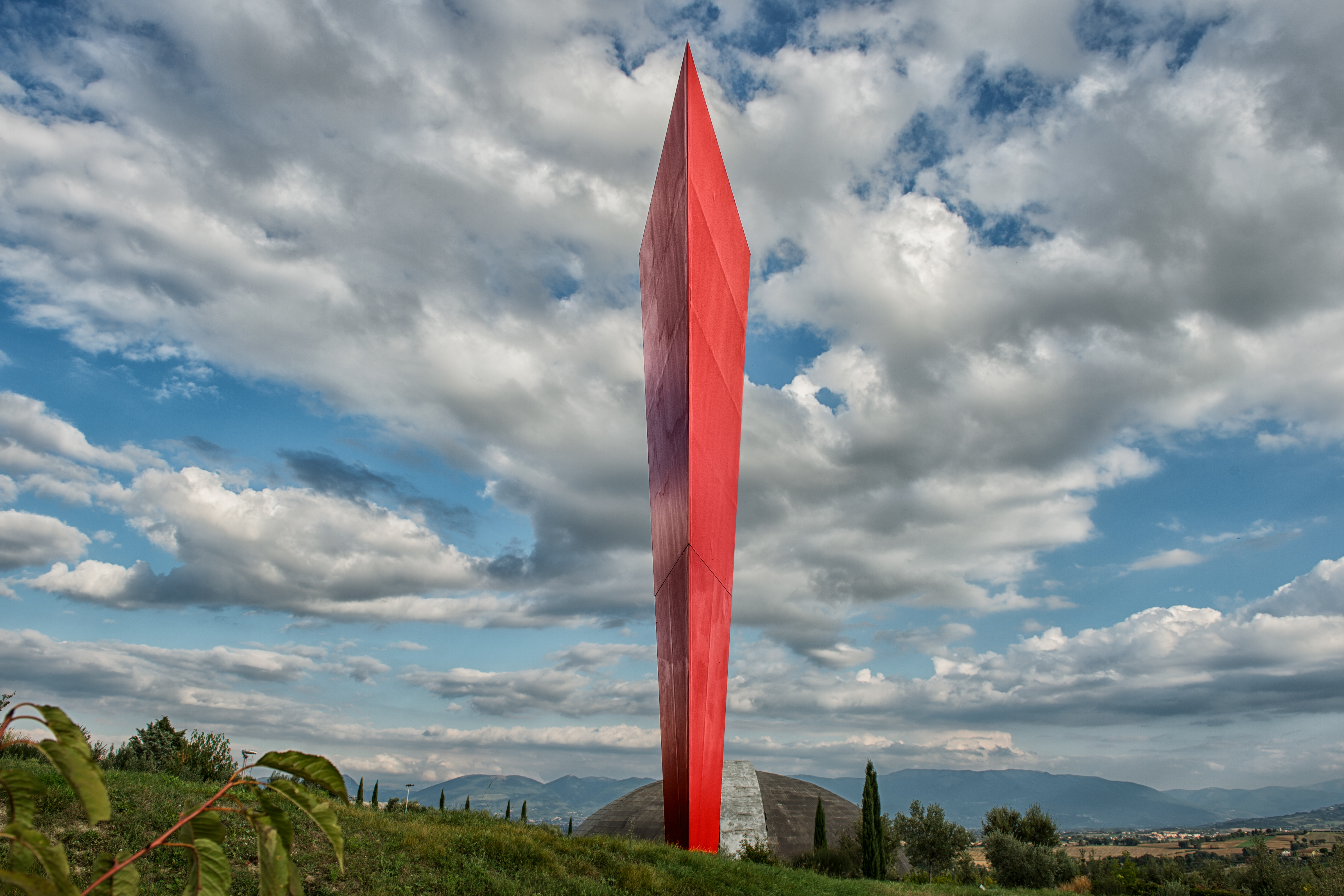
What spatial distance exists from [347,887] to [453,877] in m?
1.27

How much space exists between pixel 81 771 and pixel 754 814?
4096cm

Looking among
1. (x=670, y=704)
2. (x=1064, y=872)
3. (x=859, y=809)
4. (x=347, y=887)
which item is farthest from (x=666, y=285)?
(x=859, y=809)

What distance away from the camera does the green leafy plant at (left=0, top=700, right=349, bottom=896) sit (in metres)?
1.89

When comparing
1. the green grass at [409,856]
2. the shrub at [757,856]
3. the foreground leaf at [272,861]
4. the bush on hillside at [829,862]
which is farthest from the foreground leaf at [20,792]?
the bush on hillside at [829,862]

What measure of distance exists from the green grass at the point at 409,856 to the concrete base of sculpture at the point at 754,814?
79.4 feet

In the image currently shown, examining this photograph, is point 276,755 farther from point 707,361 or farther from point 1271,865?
point 1271,865

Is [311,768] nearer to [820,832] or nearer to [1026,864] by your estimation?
[1026,864]

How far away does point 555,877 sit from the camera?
1052cm

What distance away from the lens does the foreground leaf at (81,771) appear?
1911 mm

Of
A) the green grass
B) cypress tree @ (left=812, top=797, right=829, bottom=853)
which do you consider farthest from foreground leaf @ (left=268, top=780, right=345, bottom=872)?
cypress tree @ (left=812, top=797, right=829, bottom=853)

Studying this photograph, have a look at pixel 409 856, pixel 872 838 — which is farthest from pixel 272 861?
pixel 872 838

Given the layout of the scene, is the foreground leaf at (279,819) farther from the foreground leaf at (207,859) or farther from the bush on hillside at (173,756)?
the bush on hillside at (173,756)

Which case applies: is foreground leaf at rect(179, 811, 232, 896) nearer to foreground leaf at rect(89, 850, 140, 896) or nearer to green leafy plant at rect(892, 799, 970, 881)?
foreground leaf at rect(89, 850, 140, 896)

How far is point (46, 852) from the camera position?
1957mm
